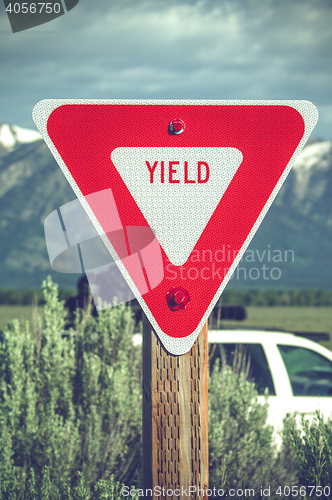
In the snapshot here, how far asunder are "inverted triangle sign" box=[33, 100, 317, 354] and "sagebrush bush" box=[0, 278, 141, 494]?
A: 217 cm

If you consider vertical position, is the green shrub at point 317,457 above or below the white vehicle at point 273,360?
below

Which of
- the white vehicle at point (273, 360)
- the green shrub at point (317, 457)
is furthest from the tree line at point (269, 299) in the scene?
the green shrub at point (317, 457)

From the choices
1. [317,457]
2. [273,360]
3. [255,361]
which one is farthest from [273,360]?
[317,457]

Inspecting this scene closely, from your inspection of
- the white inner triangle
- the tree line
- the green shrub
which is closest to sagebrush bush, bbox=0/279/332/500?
the green shrub

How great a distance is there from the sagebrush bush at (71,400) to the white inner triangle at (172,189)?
2254mm

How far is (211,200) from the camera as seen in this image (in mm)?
1760

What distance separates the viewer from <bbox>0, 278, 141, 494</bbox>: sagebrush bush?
3564mm

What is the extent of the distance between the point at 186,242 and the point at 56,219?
55cm

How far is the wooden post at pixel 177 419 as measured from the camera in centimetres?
170

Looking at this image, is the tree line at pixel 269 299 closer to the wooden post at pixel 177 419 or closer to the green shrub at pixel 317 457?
the green shrub at pixel 317 457

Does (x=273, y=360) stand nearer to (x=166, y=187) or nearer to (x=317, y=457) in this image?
(x=317, y=457)

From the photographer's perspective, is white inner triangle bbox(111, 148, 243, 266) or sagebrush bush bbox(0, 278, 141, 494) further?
sagebrush bush bbox(0, 278, 141, 494)

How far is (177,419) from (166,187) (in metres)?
0.76

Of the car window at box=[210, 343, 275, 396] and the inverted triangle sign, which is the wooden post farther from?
the car window at box=[210, 343, 275, 396]
